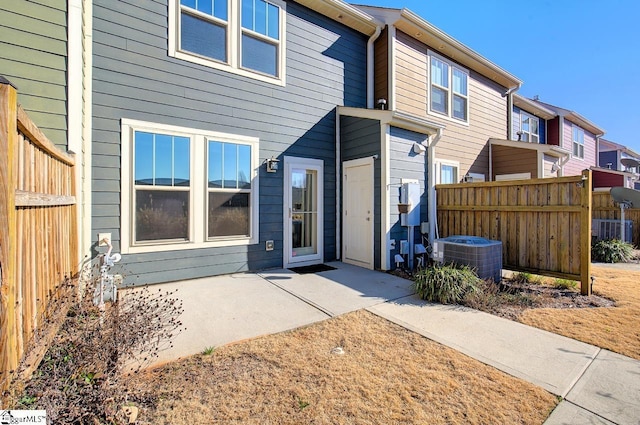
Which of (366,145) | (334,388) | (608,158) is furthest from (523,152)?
(608,158)

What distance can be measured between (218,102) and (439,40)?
19.9 ft

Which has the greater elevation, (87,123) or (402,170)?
(87,123)

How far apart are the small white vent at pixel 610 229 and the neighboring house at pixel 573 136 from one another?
3.81 meters

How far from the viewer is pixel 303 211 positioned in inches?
250

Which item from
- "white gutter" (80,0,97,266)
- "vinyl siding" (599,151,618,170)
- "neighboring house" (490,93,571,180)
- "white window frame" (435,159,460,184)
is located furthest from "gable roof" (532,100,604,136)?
"white gutter" (80,0,97,266)

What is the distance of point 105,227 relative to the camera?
4.36 meters

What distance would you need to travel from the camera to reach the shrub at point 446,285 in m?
4.06

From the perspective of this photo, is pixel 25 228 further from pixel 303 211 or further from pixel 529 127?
pixel 529 127

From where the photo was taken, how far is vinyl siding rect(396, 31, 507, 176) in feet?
24.2

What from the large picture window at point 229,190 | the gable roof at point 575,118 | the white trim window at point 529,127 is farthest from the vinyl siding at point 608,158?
the large picture window at point 229,190

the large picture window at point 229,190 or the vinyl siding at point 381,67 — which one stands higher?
the vinyl siding at point 381,67

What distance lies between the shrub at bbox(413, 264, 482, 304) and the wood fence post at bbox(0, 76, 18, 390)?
4.09m

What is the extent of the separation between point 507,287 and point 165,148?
5970 millimetres

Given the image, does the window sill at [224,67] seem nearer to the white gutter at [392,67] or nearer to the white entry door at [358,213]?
the white entry door at [358,213]
